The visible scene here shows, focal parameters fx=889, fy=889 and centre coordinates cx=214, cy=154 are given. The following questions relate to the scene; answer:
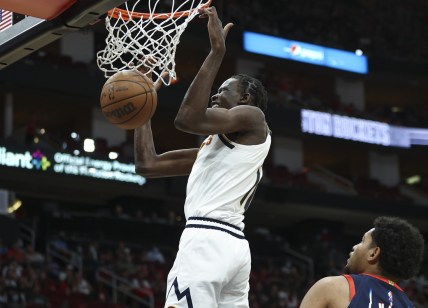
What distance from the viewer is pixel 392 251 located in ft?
12.3

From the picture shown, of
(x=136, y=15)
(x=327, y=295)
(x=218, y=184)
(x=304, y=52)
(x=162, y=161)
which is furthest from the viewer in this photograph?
(x=304, y=52)

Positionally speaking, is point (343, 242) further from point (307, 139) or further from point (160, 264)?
point (160, 264)

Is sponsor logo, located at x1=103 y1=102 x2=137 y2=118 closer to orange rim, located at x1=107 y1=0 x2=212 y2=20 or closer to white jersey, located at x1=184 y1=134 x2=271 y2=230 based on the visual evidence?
white jersey, located at x1=184 y1=134 x2=271 y2=230

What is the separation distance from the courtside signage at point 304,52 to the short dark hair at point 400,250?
23155mm

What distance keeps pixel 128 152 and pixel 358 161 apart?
10.5m

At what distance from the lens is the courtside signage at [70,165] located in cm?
2042

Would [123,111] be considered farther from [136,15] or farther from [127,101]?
[136,15]

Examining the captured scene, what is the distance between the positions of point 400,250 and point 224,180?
1.13m

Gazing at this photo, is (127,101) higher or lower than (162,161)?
higher

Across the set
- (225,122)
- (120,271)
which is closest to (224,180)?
(225,122)

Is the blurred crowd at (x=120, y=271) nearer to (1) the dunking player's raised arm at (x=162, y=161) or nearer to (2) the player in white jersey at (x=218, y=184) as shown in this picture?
(1) the dunking player's raised arm at (x=162, y=161)

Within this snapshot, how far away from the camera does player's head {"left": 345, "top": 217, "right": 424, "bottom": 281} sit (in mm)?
3744

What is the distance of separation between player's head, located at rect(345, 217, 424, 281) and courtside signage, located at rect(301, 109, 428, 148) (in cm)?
2279

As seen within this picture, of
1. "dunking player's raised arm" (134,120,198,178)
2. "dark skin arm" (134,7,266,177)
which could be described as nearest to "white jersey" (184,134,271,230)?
"dark skin arm" (134,7,266,177)
